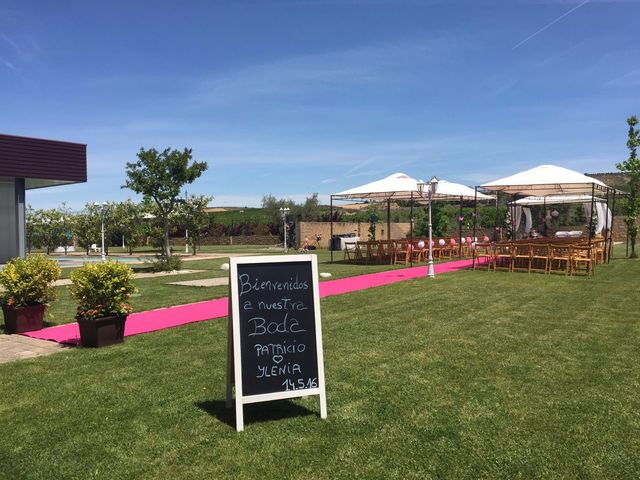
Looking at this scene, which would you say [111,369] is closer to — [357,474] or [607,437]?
[357,474]

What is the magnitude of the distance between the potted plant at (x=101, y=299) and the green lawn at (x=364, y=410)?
11.2 inches

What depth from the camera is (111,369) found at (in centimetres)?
503

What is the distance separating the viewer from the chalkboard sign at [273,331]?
3611 mm

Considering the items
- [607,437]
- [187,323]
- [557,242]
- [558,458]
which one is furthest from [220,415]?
[557,242]

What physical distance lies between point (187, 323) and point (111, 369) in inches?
90.7

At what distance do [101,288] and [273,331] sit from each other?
311 centimetres

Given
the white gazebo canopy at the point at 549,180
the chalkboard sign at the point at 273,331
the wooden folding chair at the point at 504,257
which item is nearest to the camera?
the chalkboard sign at the point at 273,331

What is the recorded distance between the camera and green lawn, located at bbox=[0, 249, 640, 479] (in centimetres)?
300

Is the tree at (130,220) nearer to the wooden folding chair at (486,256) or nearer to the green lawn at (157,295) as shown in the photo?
the green lawn at (157,295)

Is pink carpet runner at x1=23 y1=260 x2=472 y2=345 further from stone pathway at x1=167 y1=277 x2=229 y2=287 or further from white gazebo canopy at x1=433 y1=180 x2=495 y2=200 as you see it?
white gazebo canopy at x1=433 y1=180 x2=495 y2=200

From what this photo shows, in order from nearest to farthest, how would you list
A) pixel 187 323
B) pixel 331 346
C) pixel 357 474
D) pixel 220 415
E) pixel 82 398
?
pixel 357 474 → pixel 220 415 → pixel 82 398 → pixel 331 346 → pixel 187 323

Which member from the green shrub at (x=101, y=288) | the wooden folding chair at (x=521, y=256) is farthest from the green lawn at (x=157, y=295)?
the wooden folding chair at (x=521, y=256)

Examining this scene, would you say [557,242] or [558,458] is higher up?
[557,242]

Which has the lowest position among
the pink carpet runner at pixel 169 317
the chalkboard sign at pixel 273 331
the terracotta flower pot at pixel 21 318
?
the pink carpet runner at pixel 169 317
